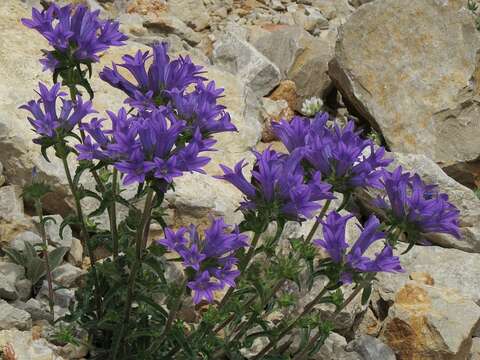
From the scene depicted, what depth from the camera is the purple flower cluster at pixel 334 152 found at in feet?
12.8

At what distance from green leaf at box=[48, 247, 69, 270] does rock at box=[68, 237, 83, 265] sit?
311 mm

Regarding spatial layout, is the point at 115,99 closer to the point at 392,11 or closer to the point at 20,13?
the point at 20,13

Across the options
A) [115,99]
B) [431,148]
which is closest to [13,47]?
[115,99]

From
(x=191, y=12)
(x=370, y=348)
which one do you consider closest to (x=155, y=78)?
(x=370, y=348)

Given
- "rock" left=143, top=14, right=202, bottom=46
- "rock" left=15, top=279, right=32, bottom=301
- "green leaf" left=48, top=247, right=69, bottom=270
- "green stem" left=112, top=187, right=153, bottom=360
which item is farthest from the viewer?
"rock" left=143, top=14, right=202, bottom=46

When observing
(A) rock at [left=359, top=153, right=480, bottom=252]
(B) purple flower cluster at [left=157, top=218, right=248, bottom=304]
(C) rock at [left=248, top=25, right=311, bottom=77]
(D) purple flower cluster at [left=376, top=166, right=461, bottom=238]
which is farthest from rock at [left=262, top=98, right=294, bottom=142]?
(B) purple flower cluster at [left=157, top=218, right=248, bottom=304]

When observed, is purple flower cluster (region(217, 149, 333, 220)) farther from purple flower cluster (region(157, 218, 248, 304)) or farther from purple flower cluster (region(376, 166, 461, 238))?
purple flower cluster (region(376, 166, 461, 238))

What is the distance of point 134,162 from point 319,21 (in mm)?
9724

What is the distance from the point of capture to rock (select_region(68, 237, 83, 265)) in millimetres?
5734

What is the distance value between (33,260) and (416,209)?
2.74 m

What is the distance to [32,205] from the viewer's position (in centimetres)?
604

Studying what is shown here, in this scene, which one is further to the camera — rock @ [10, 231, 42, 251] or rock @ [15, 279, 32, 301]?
rock @ [10, 231, 42, 251]

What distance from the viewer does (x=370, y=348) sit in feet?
18.6

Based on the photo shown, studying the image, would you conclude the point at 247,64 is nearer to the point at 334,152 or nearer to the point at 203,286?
the point at 334,152
